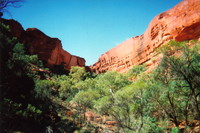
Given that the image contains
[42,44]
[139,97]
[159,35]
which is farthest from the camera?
[42,44]

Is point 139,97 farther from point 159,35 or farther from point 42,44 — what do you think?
point 42,44

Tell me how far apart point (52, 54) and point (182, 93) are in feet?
122

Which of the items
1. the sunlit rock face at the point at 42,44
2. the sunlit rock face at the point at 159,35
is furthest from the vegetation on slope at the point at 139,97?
the sunlit rock face at the point at 42,44

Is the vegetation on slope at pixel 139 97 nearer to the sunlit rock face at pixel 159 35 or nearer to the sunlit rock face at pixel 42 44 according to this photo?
the sunlit rock face at pixel 159 35

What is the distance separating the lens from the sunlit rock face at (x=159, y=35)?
23359mm

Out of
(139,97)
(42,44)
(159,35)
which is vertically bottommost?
(139,97)

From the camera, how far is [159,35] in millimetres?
28875

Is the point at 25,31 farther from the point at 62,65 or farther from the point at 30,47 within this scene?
the point at 62,65

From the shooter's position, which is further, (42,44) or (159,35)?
(42,44)

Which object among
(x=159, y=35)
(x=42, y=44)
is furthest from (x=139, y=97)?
(x=42, y=44)

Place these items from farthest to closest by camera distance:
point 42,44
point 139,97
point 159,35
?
point 42,44
point 159,35
point 139,97

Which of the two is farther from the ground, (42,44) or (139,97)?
(42,44)

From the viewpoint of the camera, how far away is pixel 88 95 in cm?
1423

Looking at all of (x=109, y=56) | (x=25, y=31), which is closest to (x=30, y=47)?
(x=25, y=31)
